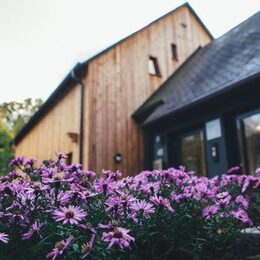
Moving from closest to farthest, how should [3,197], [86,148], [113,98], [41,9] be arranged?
1. [3,197]
2. [41,9]
3. [86,148]
4. [113,98]

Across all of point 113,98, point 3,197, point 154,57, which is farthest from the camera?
point 154,57

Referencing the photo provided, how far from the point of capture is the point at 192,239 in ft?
7.40

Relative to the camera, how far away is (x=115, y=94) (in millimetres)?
9492

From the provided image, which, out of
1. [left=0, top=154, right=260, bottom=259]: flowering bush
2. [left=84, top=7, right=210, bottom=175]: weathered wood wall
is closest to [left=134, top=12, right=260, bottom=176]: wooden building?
[left=84, top=7, right=210, bottom=175]: weathered wood wall

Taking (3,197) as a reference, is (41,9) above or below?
above

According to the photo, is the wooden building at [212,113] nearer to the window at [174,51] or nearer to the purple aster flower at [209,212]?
the window at [174,51]

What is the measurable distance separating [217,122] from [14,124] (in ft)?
81.2

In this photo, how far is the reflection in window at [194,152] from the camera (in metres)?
8.06

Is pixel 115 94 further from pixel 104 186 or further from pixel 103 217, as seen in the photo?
pixel 103 217

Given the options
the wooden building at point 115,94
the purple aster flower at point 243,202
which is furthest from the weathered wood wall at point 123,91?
the purple aster flower at point 243,202

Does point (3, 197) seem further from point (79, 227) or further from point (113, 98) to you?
point (113, 98)

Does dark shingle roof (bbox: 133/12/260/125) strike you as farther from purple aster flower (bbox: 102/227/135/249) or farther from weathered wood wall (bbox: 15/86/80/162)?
purple aster flower (bbox: 102/227/135/249)

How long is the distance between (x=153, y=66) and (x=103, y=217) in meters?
9.57

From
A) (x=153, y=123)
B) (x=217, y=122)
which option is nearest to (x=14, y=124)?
(x=153, y=123)
